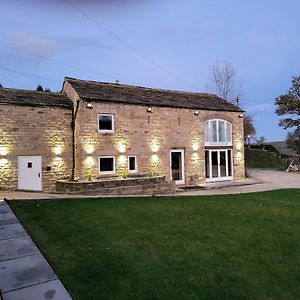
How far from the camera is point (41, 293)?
4.31 metres

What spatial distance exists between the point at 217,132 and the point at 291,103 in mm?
14068

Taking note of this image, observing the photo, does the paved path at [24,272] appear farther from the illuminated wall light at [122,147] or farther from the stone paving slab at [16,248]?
the illuminated wall light at [122,147]

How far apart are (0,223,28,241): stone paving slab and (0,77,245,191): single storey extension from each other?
9.37 m

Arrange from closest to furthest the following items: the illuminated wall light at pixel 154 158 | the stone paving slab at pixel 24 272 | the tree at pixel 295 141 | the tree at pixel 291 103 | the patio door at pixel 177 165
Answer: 1. the stone paving slab at pixel 24 272
2. the illuminated wall light at pixel 154 158
3. the patio door at pixel 177 165
4. the tree at pixel 291 103
5. the tree at pixel 295 141

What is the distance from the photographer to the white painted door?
16531 mm

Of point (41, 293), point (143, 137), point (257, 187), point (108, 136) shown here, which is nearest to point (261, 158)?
point (257, 187)

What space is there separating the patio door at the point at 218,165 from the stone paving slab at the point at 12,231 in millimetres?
16724

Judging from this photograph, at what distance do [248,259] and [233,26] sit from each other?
28642 mm

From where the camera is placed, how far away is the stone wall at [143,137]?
17.7 m

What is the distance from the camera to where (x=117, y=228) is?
7875 mm

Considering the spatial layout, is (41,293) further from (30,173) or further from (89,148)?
(89,148)

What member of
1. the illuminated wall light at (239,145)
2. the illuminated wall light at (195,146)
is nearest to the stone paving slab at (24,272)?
the illuminated wall light at (195,146)

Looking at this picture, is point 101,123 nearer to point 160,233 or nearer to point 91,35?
point 91,35

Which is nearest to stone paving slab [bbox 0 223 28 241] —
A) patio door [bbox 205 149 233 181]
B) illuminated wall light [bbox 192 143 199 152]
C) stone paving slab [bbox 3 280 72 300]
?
stone paving slab [bbox 3 280 72 300]
